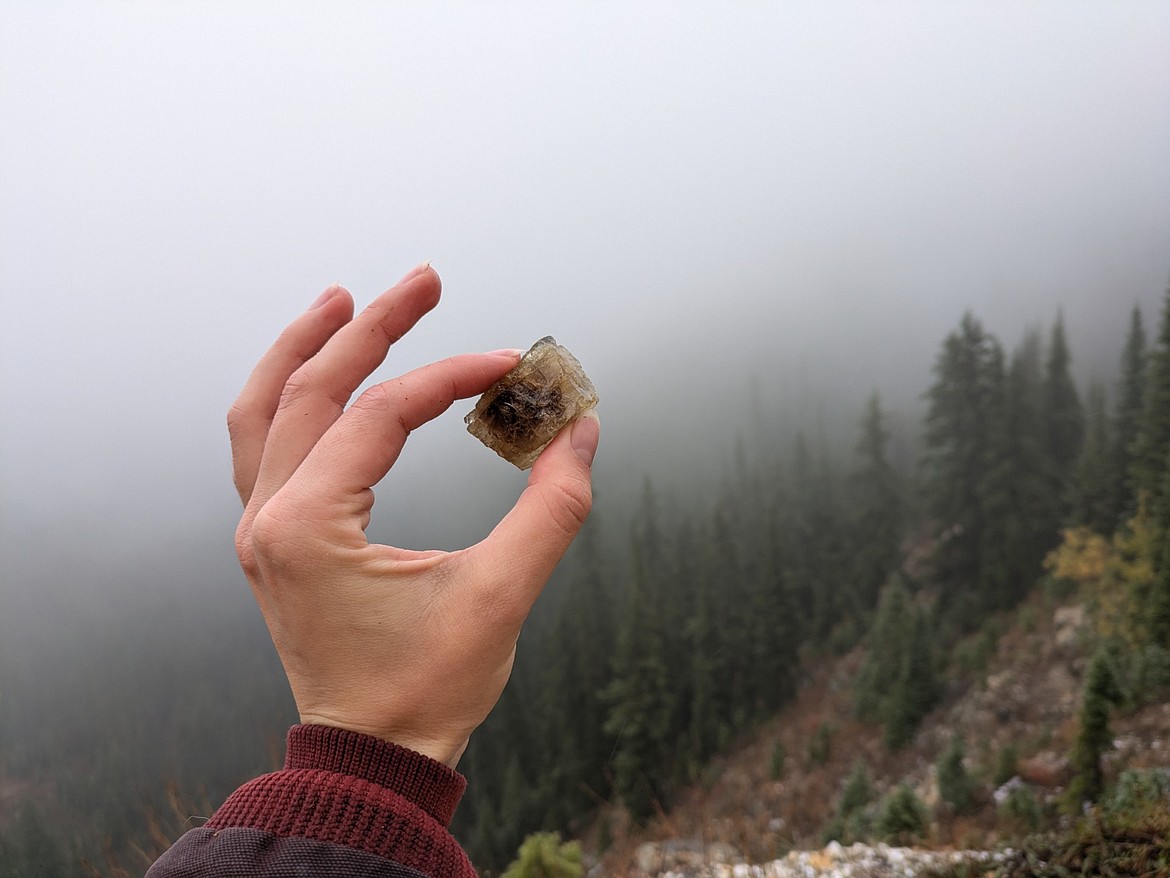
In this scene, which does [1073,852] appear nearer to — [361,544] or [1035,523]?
[361,544]

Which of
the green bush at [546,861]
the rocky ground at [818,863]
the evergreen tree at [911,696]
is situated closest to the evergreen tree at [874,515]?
the evergreen tree at [911,696]

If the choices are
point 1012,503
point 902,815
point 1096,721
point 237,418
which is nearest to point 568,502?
point 237,418

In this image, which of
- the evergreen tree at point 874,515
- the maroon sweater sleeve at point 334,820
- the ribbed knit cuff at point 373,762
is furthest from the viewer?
the evergreen tree at point 874,515

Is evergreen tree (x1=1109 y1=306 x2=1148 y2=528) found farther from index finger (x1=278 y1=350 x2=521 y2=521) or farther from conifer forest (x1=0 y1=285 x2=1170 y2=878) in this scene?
index finger (x1=278 y1=350 x2=521 y2=521)

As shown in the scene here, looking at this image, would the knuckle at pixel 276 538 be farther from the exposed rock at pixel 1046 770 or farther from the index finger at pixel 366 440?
the exposed rock at pixel 1046 770

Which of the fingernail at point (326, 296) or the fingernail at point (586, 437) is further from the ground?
the fingernail at point (326, 296)

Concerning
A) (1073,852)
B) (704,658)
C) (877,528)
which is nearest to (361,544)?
(1073,852)

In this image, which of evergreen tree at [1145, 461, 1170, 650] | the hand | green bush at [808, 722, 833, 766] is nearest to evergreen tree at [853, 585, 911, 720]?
green bush at [808, 722, 833, 766]

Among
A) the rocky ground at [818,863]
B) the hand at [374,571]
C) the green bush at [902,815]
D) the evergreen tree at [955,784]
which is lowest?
the evergreen tree at [955,784]
